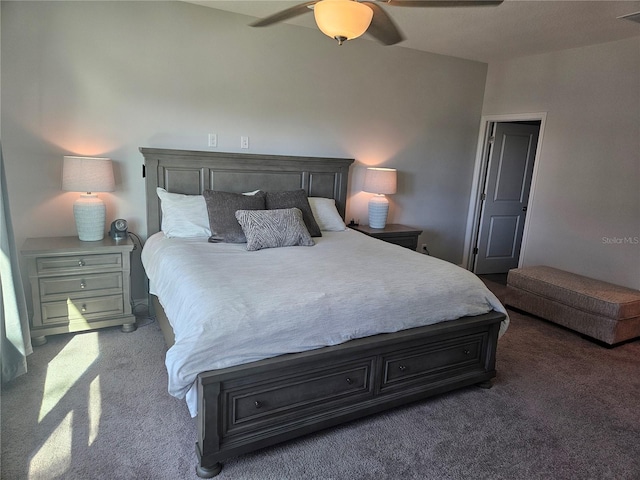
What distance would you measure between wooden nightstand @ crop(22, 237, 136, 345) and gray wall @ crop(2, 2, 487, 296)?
1.55ft

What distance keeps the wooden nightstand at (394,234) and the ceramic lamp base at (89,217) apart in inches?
89.7

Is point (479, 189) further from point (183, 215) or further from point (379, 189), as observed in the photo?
point (183, 215)

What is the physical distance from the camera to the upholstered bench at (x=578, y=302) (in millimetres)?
3211

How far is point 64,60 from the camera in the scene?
297cm

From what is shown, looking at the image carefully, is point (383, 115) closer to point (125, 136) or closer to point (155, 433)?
point (125, 136)

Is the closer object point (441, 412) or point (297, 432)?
point (297, 432)

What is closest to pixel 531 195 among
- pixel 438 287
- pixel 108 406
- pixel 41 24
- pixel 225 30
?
pixel 438 287

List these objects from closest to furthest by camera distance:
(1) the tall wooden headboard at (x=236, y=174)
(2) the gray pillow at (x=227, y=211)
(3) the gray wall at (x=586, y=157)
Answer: (2) the gray pillow at (x=227, y=211) < (1) the tall wooden headboard at (x=236, y=174) < (3) the gray wall at (x=586, y=157)

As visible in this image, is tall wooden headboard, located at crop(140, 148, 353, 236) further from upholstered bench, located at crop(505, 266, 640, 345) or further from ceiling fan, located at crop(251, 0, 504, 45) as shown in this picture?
upholstered bench, located at crop(505, 266, 640, 345)

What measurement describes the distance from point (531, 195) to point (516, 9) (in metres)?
2.04

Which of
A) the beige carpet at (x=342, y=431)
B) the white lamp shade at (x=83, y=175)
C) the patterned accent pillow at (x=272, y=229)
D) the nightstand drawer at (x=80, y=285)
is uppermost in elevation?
the white lamp shade at (x=83, y=175)

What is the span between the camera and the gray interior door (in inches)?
195

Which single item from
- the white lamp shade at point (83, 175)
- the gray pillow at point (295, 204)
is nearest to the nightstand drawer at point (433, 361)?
the gray pillow at point (295, 204)

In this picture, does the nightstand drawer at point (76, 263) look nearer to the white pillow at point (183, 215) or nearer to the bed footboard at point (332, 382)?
the white pillow at point (183, 215)
